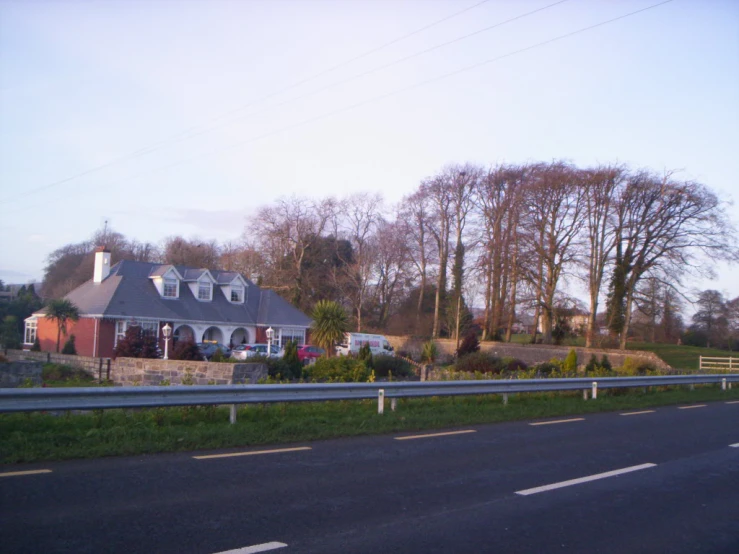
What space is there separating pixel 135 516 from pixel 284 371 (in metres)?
20.4

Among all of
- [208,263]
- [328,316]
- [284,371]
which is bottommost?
[284,371]

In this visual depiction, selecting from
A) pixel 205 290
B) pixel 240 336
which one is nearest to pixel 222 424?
pixel 205 290

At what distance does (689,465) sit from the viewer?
933cm

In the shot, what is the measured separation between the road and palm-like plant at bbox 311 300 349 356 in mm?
24192

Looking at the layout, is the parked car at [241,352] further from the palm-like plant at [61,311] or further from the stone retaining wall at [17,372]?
the stone retaining wall at [17,372]

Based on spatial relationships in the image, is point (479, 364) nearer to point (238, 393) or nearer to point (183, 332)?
point (238, 393)

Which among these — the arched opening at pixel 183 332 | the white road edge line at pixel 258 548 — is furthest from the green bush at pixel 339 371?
the arched opening at pixel 183 332

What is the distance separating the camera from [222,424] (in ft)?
35.9

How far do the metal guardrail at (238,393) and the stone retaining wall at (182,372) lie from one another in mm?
5575

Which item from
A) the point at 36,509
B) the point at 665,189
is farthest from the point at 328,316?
the point at 36,509

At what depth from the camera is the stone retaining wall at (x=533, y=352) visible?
43625mm

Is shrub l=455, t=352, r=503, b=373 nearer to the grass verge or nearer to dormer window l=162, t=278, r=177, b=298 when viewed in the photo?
the grass verge

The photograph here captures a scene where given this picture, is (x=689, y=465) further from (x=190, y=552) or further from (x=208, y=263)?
(x=208, y=263)

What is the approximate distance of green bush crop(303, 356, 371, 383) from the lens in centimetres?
2173
